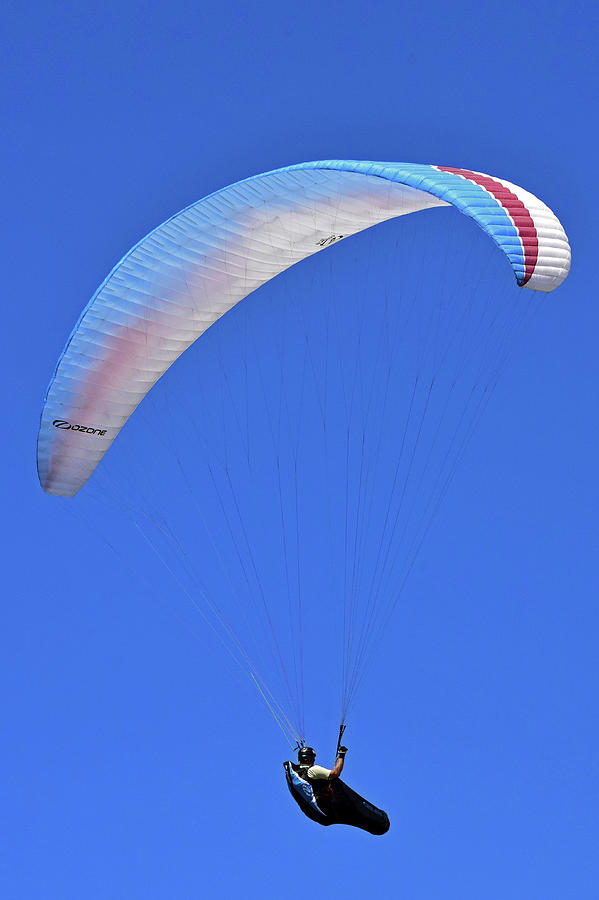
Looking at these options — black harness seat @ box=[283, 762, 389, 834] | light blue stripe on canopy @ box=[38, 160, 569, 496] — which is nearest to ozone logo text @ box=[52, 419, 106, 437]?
light blue stripe on canopy @ box=[38, 160, 569, 496]

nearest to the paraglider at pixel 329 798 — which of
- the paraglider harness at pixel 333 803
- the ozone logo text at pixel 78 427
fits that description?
the paraglider harness at pixel 333 803

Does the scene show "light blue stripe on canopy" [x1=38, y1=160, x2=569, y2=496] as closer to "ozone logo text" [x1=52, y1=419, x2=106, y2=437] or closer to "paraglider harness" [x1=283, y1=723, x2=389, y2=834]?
"ozone logo text" [x1=52, y1=419, x2=106, y2=437]

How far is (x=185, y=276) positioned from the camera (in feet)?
76.8

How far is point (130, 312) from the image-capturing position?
23.4 meters

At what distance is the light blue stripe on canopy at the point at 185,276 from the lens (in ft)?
73.1

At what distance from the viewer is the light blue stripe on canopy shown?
2228 centimetres

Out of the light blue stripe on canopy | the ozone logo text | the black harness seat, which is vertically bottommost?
the black harness seat

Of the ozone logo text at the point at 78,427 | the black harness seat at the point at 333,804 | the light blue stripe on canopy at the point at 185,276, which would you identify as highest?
the light blue stripe on canopy at the point at 185,276

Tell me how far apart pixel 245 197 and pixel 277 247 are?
46.2 inches

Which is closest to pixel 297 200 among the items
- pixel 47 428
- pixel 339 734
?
pixel 47 428

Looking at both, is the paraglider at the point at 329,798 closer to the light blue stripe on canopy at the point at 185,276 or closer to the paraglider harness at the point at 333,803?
the paraglider harness at the point at 333,803

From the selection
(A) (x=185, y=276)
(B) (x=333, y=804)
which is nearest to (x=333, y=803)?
(B) (x=333, y=804)

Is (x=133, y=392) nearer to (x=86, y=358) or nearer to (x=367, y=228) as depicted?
(x=86, y=358)

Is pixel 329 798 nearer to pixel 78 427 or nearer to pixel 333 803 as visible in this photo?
pixel 333 803
